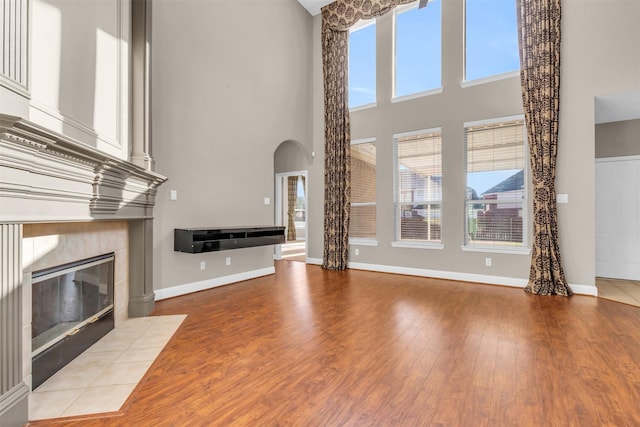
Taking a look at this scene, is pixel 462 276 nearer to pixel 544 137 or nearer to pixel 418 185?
pixel 418 185

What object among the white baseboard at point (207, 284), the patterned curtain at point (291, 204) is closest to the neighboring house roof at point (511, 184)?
the white baseboard at point (207, 284)

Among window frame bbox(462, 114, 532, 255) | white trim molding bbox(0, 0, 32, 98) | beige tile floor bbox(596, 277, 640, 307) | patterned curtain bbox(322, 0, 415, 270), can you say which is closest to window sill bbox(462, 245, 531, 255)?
window frame bbox(462, 114, 532, 255)

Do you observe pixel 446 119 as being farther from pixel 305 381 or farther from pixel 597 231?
pixel 305 381

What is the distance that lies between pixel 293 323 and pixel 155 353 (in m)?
1.24

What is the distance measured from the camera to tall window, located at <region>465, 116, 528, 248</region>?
15.7ft

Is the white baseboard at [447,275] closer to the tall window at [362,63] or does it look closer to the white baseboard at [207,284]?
the white baseboard at [207,284]

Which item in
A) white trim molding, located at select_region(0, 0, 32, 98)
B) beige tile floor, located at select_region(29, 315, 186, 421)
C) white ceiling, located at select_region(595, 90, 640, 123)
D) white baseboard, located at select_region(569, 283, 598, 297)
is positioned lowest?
beige tile floor, located at select_region(29, 315, 186, 421)

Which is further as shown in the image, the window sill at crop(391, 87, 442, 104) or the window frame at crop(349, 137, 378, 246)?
the window frame at crop(349, 137, 378, 246)

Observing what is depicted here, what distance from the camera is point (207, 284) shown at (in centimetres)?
455

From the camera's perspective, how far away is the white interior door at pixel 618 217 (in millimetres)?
5011

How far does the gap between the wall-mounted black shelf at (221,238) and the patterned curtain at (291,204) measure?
579cm

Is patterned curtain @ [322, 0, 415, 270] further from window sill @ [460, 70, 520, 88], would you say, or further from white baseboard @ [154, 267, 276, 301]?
window sill @ [460, 70, 520, 88]

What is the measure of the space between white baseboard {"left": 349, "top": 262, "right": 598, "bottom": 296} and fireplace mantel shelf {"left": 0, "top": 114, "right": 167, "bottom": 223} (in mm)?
4388

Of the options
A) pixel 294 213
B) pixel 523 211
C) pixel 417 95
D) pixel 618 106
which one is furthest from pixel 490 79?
pixel 294 213
